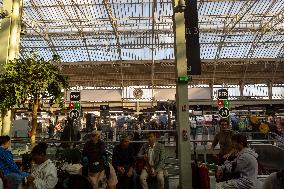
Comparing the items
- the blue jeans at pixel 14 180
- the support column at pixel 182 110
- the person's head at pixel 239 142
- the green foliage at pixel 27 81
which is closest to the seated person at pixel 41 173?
the blue jeans at pixel 14 180

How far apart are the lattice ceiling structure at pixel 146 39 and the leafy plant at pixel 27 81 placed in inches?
725

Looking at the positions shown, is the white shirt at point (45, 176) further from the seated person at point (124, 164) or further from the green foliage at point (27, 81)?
the green foliage at point (27, 81)

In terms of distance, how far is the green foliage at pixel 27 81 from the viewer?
23.1 feet

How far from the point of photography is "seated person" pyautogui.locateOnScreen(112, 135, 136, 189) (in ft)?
22.0

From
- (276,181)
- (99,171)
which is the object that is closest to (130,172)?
(99,171)

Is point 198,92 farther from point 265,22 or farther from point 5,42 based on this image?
point 5,42

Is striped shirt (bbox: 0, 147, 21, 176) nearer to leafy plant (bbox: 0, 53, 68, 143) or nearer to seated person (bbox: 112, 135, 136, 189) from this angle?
leafy plant (bbox: 0, 53, 68, 143)

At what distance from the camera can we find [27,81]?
23.3 ft

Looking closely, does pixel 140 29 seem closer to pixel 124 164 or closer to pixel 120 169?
pixel 124 164

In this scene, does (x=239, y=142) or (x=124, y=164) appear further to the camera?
(x=124, y=164)

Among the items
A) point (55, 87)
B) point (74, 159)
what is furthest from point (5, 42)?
point (74, 159)

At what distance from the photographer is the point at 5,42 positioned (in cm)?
820

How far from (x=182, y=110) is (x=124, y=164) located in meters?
1.98

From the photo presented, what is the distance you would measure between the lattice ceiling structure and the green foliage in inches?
725
